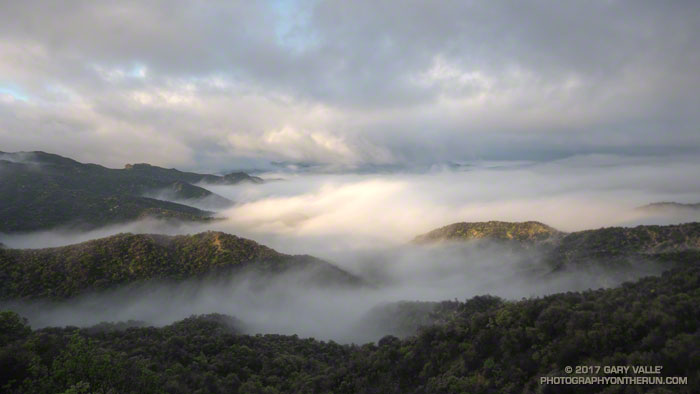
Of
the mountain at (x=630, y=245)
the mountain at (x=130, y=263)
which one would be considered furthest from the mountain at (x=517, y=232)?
the mountain at (x=130, y=263)

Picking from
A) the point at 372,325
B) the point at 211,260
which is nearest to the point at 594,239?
the point at 372,325

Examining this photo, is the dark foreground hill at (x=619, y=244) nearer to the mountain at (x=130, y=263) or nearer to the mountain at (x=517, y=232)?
the mountain at (x=517, y=232)

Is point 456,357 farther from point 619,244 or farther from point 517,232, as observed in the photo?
point 517,232

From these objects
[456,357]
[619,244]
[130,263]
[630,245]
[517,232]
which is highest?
[630,245]

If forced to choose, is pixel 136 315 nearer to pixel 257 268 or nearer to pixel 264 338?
pixel 257 268

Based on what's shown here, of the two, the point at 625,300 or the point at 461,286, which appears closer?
the point at 625,300

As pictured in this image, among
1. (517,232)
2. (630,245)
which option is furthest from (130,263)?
(517,232)
